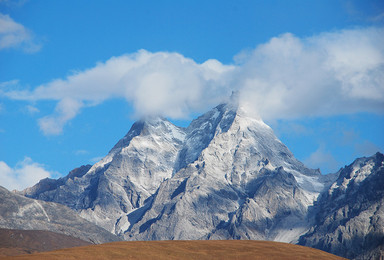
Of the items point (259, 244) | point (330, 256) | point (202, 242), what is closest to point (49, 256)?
point (202, 242)

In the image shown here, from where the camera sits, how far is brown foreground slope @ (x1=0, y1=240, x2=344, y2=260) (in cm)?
9275

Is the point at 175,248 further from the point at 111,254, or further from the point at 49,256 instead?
the point at 49,256

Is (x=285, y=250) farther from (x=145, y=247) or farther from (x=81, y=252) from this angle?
(x=81, y=252)

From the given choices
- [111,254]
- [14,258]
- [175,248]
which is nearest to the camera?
[14,258]

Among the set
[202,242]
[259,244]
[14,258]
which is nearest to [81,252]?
[14,258]

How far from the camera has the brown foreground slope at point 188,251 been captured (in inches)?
3652

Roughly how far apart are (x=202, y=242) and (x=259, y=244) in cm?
947

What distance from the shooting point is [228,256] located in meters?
96.9

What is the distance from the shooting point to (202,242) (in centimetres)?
10450

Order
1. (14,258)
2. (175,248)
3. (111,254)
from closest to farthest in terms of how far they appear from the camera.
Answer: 1. (14,258)
2. (111,254)
3. (175,248)

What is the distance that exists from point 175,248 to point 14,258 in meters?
25.0

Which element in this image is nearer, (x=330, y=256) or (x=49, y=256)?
(x=49, y=256)

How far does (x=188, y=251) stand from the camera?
322 feet

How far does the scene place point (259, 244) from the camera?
10512 cm
